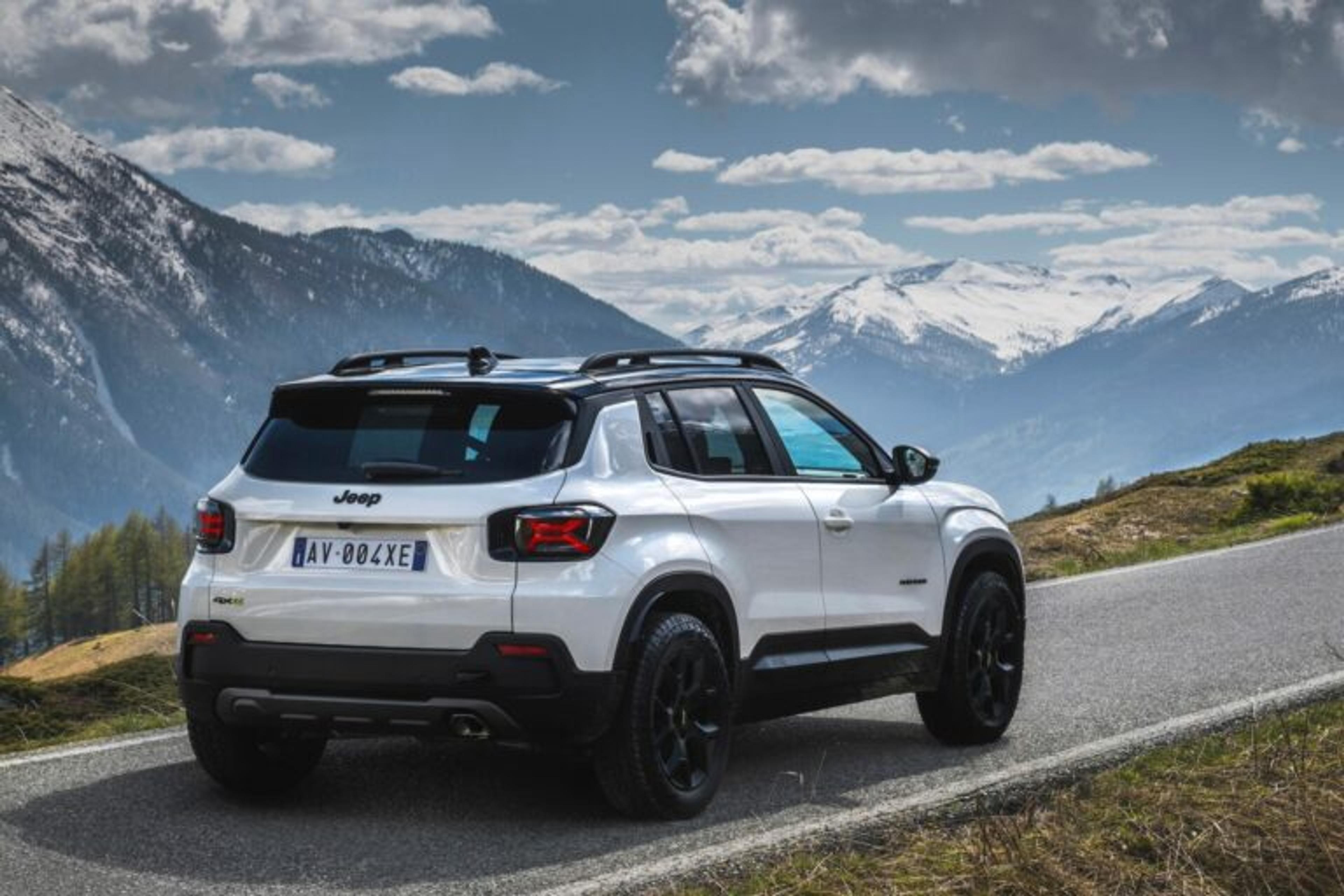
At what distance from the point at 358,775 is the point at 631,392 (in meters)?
2.06

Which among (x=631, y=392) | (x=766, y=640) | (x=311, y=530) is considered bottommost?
(x=766, y=640)

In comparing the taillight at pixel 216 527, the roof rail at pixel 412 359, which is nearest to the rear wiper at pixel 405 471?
the roof rail at pixel 412 359

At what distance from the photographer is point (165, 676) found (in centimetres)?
1526

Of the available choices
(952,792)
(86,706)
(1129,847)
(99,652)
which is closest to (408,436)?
(952,792)

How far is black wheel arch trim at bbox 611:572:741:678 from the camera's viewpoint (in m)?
6.62

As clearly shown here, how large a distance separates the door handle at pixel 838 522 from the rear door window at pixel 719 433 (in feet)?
1.05

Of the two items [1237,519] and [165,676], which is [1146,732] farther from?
[1237,519]

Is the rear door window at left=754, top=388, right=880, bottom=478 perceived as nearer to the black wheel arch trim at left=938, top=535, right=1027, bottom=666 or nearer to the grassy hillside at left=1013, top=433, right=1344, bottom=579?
the black wheel arch trim at left=938, top=535, right=1027, bottom=666

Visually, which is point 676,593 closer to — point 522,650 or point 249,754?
point 522,650

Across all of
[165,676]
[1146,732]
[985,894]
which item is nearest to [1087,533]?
[165,676]

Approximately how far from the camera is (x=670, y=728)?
6875mm

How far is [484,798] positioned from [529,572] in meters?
1.34

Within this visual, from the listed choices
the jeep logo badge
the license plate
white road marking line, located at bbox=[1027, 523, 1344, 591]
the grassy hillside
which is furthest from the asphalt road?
the grassy hillside

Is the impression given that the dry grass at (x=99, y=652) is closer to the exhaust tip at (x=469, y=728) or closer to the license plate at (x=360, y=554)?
the license plate at (x=360, y=554)
